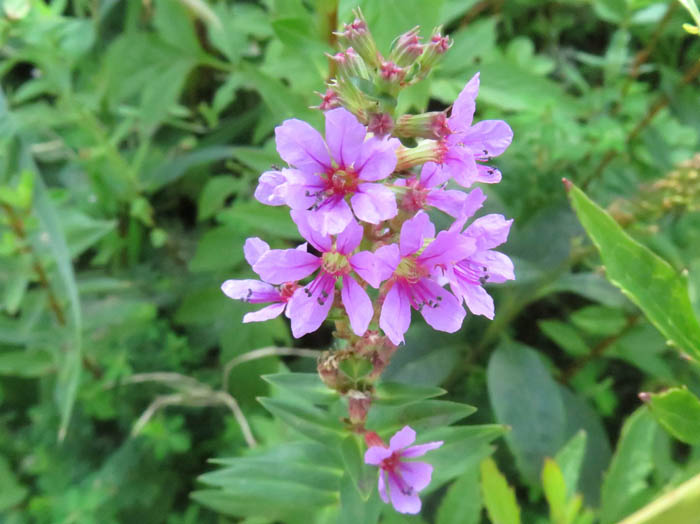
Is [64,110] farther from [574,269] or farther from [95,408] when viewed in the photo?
[574,269]

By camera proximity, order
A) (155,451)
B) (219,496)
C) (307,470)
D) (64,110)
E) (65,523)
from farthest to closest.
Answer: (64,110) → (155,451) → (65,523) → (219,496) → (307,470)

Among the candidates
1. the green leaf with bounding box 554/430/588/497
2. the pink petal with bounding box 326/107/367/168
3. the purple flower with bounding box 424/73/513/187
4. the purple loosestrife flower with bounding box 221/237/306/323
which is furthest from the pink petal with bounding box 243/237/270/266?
the green leaf with bounding box 554/430/588/497

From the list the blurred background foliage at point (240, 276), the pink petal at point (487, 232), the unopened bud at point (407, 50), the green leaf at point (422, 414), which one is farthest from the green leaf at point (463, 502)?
the unopened bud at point (407, 50)

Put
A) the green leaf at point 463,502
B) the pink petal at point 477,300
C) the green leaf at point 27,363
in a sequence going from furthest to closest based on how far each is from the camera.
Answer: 1. the green leaf at point 27,363
2. the green leaf at point 463,502
3. the pink petal at point 477,300

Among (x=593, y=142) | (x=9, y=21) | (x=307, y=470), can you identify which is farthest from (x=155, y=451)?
(x=593, y=142)

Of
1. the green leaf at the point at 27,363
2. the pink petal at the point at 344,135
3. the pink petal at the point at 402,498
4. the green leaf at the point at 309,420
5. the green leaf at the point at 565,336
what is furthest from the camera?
the green leaf at the point at 565,336

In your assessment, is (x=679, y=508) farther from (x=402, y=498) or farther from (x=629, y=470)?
(x=629, y=470)

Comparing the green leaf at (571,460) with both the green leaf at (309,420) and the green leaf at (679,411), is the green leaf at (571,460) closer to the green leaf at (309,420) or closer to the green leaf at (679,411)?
the green leaf at (679,411)
